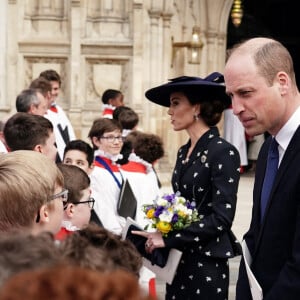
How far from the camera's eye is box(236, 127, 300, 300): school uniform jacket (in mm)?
2750

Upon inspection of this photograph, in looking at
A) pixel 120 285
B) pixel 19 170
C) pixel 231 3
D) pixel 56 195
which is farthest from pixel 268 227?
pixel 231 3

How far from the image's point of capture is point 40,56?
14047 mm

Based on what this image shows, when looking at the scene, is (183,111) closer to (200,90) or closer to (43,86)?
(200,90)

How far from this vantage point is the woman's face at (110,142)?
6.31 m

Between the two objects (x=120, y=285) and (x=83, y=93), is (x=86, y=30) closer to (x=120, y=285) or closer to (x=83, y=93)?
(x=83, y=93)

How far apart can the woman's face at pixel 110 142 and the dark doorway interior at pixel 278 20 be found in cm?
1517

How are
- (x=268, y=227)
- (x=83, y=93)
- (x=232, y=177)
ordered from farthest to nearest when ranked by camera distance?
(x=83, y=93), (x=232, y=177), (x=268, y=227)

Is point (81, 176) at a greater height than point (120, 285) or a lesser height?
lesser

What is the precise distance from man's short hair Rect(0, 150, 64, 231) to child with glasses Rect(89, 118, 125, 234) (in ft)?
10.3

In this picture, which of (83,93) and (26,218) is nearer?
(26,218)

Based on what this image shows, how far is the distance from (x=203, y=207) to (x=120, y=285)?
3.12 meters

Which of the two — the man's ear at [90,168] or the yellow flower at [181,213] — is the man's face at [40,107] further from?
the yellow flower at [181,213]

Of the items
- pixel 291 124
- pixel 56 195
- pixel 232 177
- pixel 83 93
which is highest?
pixel 291 124

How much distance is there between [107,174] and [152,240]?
1.73 m
